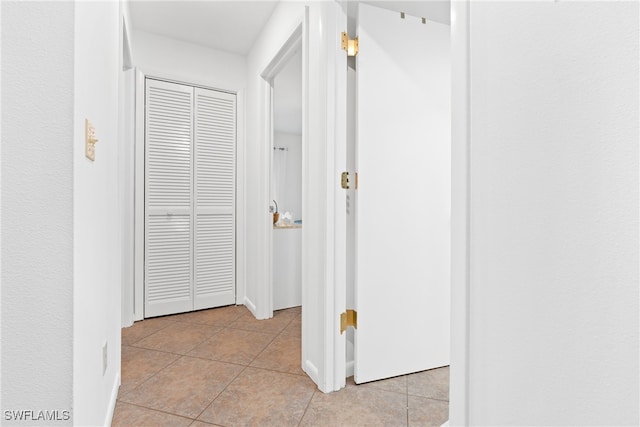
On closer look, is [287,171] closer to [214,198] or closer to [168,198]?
[214,198]

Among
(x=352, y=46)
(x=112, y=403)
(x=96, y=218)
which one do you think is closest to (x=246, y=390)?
(x=112, y=403)

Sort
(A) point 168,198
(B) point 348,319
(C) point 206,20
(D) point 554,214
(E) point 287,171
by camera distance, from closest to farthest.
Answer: (D) point 554,214, (B) point 348,319, (C) point 206,20, (A) point 168,198, (E) point 287,171

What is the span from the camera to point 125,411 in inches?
63.4

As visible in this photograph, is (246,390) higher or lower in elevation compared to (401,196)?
lower

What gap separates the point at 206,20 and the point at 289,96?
200 cm

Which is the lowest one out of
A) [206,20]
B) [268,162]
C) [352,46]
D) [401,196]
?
[401,196]

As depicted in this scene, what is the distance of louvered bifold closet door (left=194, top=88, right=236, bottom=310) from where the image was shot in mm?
3238

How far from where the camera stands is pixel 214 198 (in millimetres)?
3307

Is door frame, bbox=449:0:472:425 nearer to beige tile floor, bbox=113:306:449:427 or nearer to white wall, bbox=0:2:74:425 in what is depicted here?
beige tile floor, bbox=113:306:449:427

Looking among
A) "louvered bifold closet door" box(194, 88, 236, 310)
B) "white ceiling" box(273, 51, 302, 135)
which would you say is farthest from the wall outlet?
"white ceiling" box(273, 51, 302, 135)

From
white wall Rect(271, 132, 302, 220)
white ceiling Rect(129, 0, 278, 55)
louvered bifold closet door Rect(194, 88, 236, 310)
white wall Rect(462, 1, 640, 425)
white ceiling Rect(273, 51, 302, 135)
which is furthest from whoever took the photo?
white wall Rect(271, 132, 302, 220)

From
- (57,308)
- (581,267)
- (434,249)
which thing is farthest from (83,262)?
(434,249)

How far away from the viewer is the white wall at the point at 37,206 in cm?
77

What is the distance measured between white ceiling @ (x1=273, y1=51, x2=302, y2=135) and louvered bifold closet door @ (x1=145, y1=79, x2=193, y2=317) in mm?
1088
